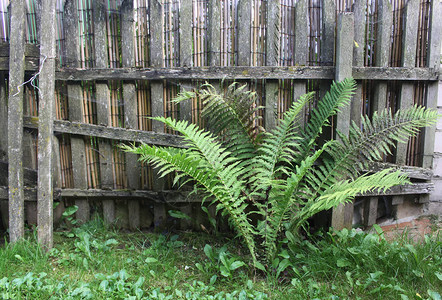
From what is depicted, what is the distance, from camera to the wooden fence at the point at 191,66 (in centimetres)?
277

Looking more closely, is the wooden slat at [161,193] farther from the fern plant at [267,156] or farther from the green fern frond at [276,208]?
the green fern frond at [276,208]

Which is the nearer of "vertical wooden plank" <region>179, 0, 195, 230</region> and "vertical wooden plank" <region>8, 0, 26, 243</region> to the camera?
"vertical wooden plank" <region>8, 0, 26, 243</region>

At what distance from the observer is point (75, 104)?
2.93 m

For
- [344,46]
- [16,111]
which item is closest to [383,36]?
[344,46]

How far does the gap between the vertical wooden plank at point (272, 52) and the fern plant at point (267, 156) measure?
0.50 feet

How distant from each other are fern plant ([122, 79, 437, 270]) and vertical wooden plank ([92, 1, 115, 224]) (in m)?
0.61

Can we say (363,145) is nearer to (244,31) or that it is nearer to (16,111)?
(244,31)

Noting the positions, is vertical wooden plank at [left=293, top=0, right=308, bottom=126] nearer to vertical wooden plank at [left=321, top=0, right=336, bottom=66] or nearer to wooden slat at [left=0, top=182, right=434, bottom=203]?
vertical wooden plank at [left=321, top=0, right=336, bottom=66]

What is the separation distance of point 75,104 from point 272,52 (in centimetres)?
178

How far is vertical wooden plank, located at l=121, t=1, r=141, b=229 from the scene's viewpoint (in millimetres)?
2824

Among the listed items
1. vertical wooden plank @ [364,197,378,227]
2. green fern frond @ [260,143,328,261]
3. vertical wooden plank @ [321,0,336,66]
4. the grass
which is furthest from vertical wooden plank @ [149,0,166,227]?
vertical wooden plank @ [364,197,378,227]

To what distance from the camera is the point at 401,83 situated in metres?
2.85

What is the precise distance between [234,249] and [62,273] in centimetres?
127

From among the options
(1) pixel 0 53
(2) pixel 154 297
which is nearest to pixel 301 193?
(2) pixel 154 297
